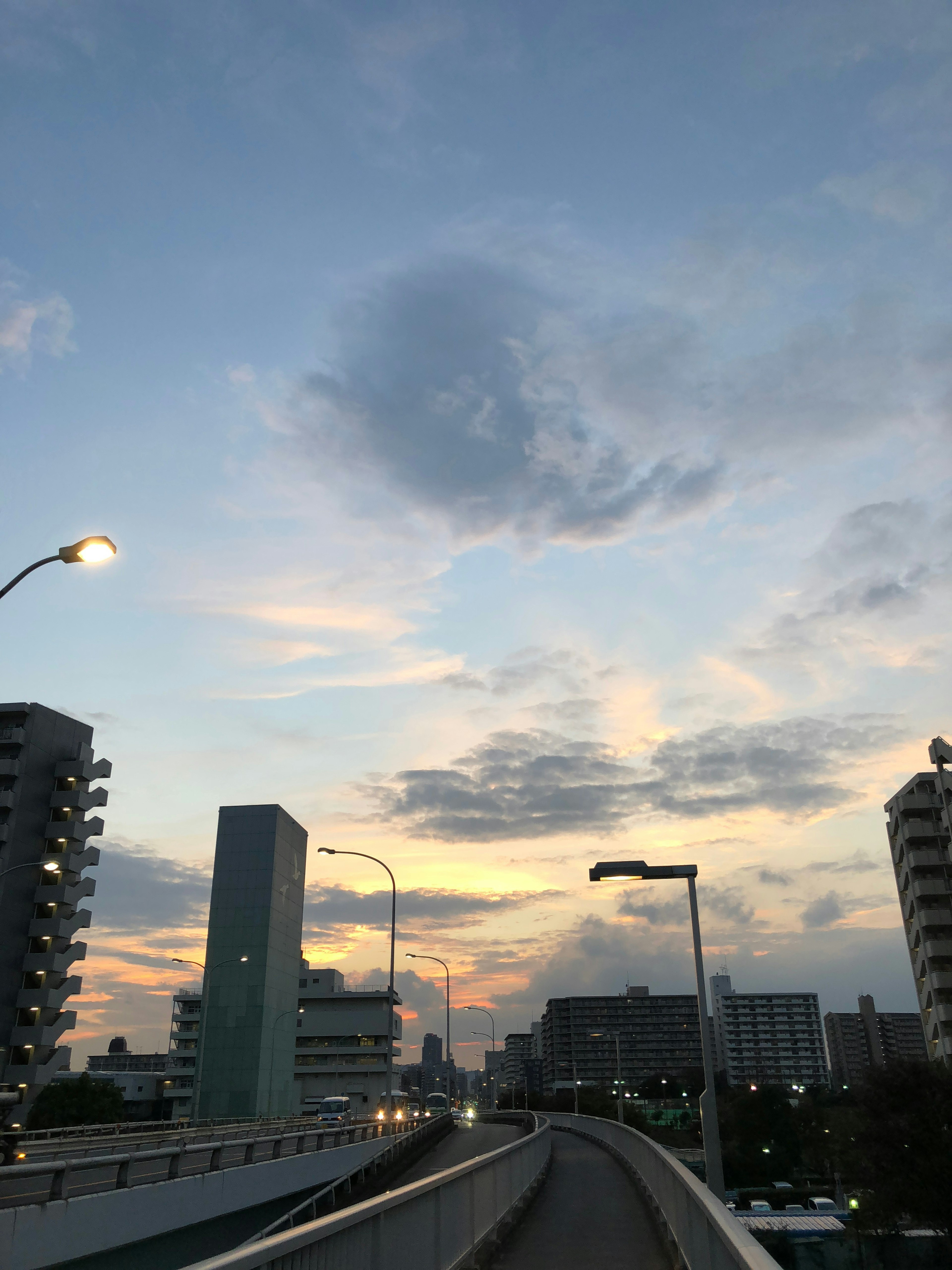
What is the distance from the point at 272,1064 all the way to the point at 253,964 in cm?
1099

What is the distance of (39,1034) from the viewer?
69500 mm

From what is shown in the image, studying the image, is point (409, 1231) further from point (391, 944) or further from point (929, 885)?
point (929, 885)

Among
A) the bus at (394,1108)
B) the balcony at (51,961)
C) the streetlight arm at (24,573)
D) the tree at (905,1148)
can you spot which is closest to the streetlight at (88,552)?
the streetlight arm at (24,573)

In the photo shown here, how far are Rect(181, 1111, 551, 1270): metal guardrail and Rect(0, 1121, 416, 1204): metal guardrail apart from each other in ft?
29.7

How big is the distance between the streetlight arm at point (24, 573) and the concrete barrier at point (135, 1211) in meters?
12.9

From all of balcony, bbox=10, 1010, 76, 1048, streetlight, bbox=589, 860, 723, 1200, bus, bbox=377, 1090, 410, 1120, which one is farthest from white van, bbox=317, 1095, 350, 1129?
streetlight, bbox=589, 860, 723, 1200

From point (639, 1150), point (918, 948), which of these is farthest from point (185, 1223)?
point (918, 948)

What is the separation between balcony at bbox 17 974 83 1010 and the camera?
229ft

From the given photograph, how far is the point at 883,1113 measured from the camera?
4991 centimetres

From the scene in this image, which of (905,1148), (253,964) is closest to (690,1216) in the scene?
(905,1148)

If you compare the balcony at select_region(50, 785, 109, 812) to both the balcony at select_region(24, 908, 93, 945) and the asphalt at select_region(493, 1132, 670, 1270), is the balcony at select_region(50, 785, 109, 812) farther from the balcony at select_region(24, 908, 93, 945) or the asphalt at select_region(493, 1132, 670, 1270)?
the asphalt at select_region(493, 1132, 670, 1270)

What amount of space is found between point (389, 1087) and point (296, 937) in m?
75.5

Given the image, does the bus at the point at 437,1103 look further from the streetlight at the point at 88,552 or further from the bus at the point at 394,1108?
the streetlight at the point at 88,552

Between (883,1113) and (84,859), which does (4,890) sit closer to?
(84,859)
